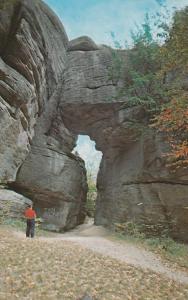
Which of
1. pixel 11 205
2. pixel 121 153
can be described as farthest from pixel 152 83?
pixel 11 205

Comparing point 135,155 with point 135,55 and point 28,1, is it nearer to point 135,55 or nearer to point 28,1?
point 135,55

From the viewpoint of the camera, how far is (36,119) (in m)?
20.9

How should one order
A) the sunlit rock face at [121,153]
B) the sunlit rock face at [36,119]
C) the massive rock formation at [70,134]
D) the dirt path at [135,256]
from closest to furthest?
the dirt path at [135,256]
the sunlit rock face at [36,119]
the massive rock formation at [70,134]
the sunlit rock face at [121,153]

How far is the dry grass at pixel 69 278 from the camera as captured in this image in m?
6.69

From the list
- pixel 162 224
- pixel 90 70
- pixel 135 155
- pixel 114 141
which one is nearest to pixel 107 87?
pixel 90 70

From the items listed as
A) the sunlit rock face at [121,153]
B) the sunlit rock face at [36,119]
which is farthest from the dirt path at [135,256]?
the sunlit rock face at [36,119]

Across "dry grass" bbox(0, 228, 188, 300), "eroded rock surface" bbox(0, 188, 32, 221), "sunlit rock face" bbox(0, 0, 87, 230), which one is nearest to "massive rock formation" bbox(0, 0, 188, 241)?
"sunlit rock face" bbox(0, 0, 87, 230)

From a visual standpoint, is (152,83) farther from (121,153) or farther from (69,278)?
(69,278)

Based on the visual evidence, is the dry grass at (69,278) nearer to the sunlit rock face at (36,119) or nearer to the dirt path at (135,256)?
the dirt path at (135,256)

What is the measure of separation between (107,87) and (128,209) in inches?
388

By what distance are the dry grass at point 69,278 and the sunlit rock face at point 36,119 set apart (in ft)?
25.3

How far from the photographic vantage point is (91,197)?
1326 inches

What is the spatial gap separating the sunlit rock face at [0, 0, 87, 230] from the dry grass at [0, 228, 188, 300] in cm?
772

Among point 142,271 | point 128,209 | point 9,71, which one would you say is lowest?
point 142,271
